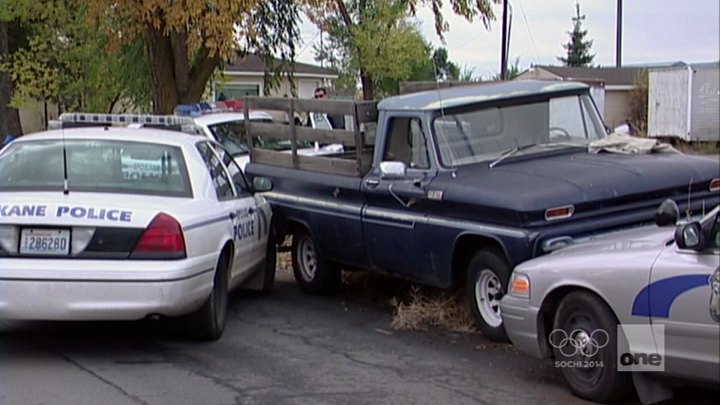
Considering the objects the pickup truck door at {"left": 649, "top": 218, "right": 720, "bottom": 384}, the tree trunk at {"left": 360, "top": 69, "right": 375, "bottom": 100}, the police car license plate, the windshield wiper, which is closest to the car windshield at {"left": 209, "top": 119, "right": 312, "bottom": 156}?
the windshield wiper

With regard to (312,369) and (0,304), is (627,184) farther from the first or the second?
(0,304)

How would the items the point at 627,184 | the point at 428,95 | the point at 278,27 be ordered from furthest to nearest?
1. the point at 278,27
2. the point at 428,95
3. the point at 627,184

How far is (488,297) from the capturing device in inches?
300

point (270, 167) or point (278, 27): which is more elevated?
point (278, 27)

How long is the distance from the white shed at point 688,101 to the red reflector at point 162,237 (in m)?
3.36

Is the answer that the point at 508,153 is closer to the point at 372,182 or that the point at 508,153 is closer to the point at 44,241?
the point at 372,182

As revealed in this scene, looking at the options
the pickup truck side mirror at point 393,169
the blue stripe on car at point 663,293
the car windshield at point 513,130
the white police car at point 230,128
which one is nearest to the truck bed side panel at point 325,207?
the pickup truck side mirror at point 393,169

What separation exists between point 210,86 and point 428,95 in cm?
1641

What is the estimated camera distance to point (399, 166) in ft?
27.0

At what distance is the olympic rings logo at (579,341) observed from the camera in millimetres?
5887

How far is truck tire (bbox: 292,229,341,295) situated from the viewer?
9789mm

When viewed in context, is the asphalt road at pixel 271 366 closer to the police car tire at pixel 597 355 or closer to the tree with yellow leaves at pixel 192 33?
the police car tire at pixel 597 355

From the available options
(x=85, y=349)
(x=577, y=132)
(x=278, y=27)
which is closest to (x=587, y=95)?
(x=577, y=132)

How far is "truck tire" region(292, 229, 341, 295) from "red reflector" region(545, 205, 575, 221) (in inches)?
125
